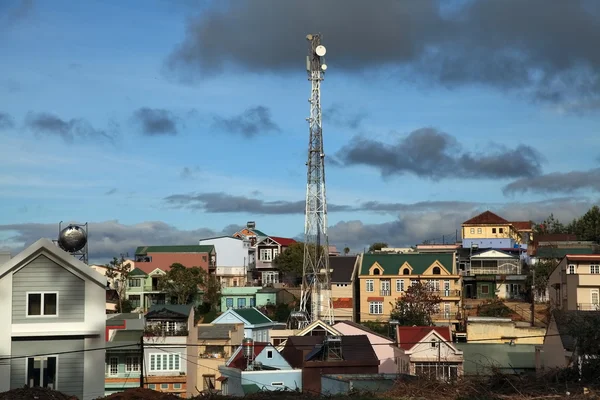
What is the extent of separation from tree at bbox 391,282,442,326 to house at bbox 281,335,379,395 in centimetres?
1875

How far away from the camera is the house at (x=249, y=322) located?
57562 mm

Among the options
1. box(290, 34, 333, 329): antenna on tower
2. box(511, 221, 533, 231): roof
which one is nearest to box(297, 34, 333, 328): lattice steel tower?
box(290, 34, 333, 329): antenna on tower

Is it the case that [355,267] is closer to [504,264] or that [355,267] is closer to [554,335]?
[504,264]

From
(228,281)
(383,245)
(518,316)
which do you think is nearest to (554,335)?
(518,316)

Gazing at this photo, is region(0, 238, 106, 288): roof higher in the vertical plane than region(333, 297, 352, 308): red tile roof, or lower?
higher

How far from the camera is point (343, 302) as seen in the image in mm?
72312

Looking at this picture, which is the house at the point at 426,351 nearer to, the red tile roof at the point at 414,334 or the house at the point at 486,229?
the red tile roof at the point at 414,334

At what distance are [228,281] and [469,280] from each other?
83.6 ft

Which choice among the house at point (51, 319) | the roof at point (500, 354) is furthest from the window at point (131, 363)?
the roof at point (500, 354)

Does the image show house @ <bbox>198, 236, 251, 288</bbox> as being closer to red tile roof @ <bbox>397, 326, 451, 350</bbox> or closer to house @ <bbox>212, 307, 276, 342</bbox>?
house @ <bbox>212, 307, 276, 342</bbox>

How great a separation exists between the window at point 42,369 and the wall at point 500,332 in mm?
32240

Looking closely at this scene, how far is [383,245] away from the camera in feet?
367

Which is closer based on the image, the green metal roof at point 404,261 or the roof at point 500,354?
the roof at point 500,354

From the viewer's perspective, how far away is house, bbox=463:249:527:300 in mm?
74562
